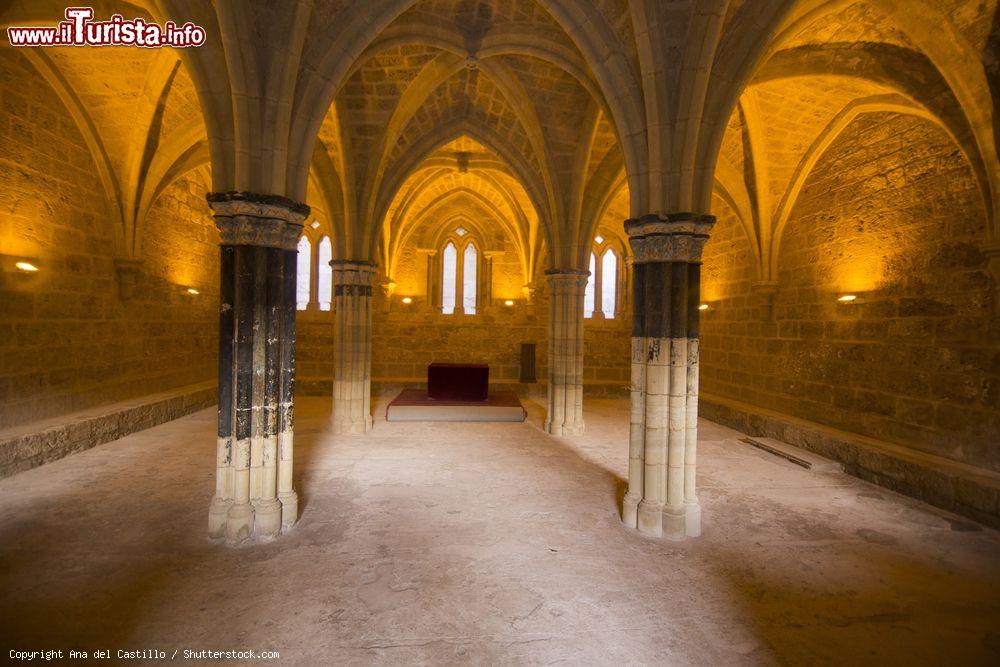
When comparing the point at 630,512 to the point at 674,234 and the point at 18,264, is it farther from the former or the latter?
the point at 18,264

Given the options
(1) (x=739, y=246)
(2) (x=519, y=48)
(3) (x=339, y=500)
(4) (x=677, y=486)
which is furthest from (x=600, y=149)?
(3) (x=339, y=500)

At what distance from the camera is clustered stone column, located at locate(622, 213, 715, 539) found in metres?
4.59

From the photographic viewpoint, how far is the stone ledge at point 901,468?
16.6 feet

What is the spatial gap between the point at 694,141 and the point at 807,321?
17.8ft

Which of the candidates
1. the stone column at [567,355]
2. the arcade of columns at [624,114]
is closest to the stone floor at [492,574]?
the arcade of columns at [624,114]

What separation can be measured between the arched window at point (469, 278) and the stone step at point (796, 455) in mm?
9302

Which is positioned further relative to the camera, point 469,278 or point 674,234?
point 469,278

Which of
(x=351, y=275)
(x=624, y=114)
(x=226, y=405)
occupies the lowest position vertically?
(x=226, y=405)

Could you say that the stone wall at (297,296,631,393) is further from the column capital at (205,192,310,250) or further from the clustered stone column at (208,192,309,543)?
the column capital at (205,192,310,250)

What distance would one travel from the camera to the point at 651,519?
4.58 metres

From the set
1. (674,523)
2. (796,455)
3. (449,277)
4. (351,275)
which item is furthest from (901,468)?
(449,277)

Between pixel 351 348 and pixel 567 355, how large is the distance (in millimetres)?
3965

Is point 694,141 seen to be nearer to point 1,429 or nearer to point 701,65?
point 701,65

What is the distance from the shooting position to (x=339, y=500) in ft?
17.1
